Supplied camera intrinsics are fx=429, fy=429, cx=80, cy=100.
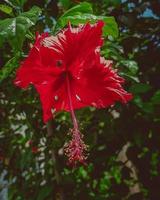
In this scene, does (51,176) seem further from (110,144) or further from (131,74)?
(131,74)

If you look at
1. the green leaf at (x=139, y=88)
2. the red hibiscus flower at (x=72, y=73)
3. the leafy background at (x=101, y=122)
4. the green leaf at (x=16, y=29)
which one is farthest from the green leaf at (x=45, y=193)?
the green leaf at (x=16, y=29)

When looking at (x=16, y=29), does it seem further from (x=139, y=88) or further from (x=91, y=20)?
(x=139, y=88)

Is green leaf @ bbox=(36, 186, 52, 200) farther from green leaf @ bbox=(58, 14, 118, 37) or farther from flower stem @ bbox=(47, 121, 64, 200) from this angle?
green leaf @ bbox=(58, 14, 118, 37)

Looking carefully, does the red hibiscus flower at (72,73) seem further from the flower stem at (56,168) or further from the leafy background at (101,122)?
the flower stem at (56,168)

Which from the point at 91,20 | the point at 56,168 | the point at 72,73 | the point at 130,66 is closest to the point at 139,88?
the point at 130,66

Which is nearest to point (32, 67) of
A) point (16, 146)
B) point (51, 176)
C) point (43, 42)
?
point (43, 42)
